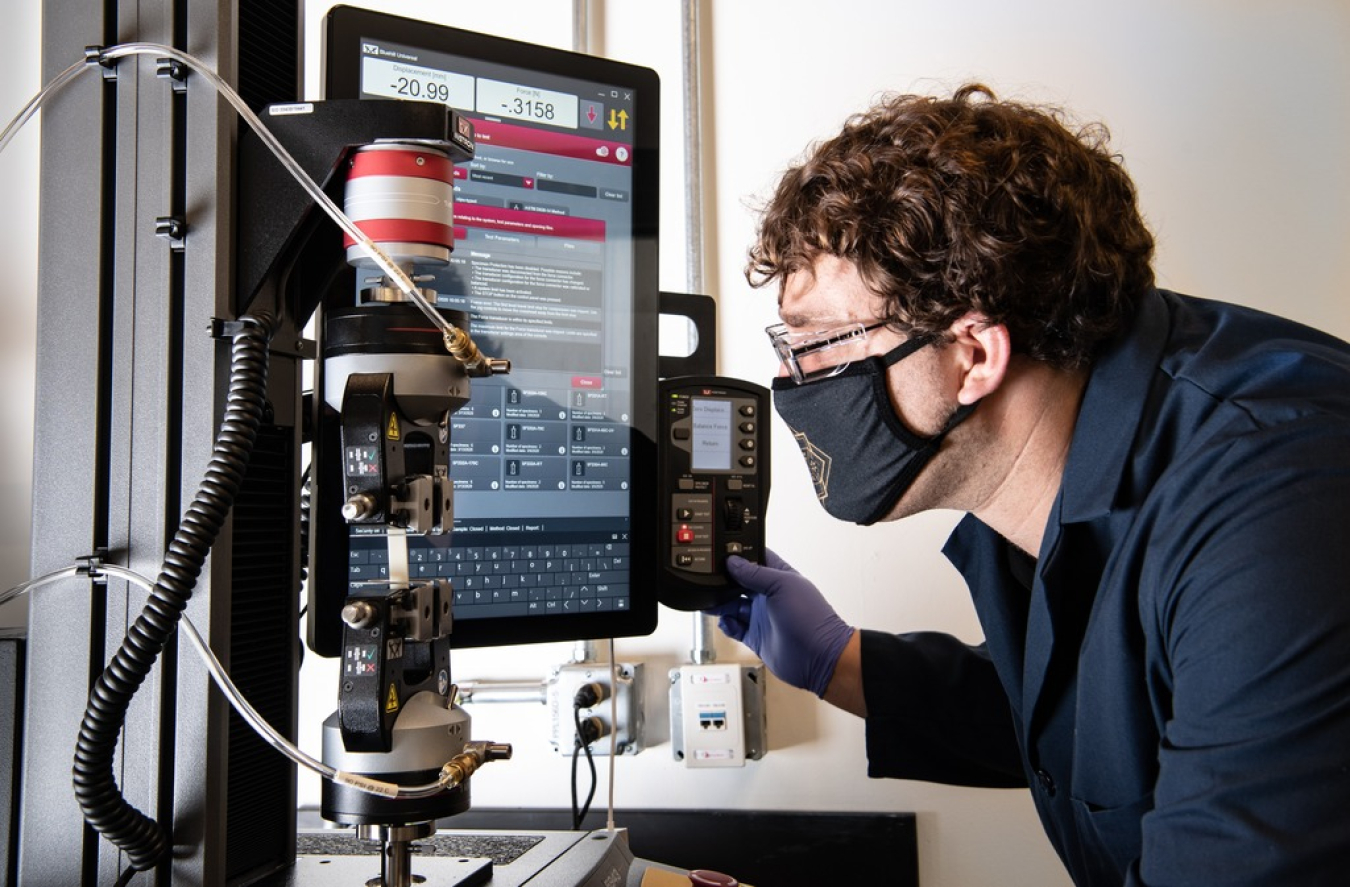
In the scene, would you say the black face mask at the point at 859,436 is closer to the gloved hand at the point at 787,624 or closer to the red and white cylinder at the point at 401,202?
the gloved hand at the point at 787,624

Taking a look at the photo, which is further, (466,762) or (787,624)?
(787,624)

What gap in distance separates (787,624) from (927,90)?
810mm

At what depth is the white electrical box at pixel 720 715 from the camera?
148cm

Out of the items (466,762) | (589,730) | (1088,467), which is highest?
(1088,467)

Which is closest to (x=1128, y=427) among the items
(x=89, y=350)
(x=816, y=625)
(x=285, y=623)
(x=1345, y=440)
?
(x=1345, y=440)

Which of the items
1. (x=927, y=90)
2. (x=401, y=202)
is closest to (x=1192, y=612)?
(x=401, y=202)

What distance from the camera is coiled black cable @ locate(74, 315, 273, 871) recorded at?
29.8 inches

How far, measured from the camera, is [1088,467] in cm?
103

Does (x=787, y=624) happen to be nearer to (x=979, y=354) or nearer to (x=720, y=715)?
(x=720, y=715)

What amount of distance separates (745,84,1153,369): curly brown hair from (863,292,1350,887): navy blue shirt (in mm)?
61

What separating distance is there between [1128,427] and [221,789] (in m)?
0.86

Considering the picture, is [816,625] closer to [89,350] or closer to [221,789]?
[221,789]

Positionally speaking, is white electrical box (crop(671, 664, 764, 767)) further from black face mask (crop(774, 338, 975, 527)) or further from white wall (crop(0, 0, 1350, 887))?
black face mask (crop(774, 338, 975, 527))

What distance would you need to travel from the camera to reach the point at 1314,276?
150 cm
